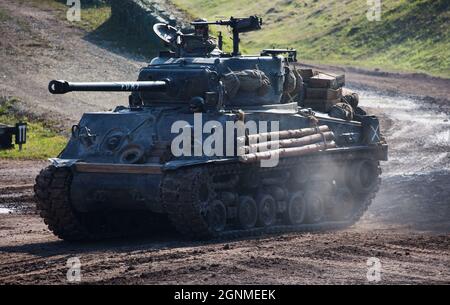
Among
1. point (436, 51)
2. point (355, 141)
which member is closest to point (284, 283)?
point (355, 141)

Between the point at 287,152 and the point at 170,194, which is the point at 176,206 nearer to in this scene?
the point at 170,194

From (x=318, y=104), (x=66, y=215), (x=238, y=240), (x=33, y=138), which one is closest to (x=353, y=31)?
(x=33, y=138)

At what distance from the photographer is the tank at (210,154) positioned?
19219 millimetres

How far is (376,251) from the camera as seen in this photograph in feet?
60.4

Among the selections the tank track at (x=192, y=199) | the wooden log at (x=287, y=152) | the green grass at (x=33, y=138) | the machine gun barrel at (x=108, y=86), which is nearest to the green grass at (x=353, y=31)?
the green grass at (x=33, y=138)

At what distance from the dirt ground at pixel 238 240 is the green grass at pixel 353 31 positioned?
23.6ft

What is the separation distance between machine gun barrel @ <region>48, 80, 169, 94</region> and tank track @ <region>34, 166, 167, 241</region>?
4.91ft

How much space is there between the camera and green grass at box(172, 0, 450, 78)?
4962 centimetres

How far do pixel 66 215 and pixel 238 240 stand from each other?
9.64 feet

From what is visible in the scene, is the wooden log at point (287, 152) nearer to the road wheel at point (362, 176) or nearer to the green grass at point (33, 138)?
the road wheel at point (362, 176)

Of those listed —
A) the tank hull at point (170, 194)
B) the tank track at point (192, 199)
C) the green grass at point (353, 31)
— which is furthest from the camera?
the green grass at point (353, 31)

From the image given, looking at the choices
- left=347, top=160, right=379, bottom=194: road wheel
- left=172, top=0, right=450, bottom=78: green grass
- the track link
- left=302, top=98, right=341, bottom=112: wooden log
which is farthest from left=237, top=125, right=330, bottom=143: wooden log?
left=172, top=0, right=450, bottom=78: green grass

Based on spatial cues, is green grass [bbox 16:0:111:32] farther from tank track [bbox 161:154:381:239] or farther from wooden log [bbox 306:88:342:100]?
tank track [bbox 161:154:381:239]
